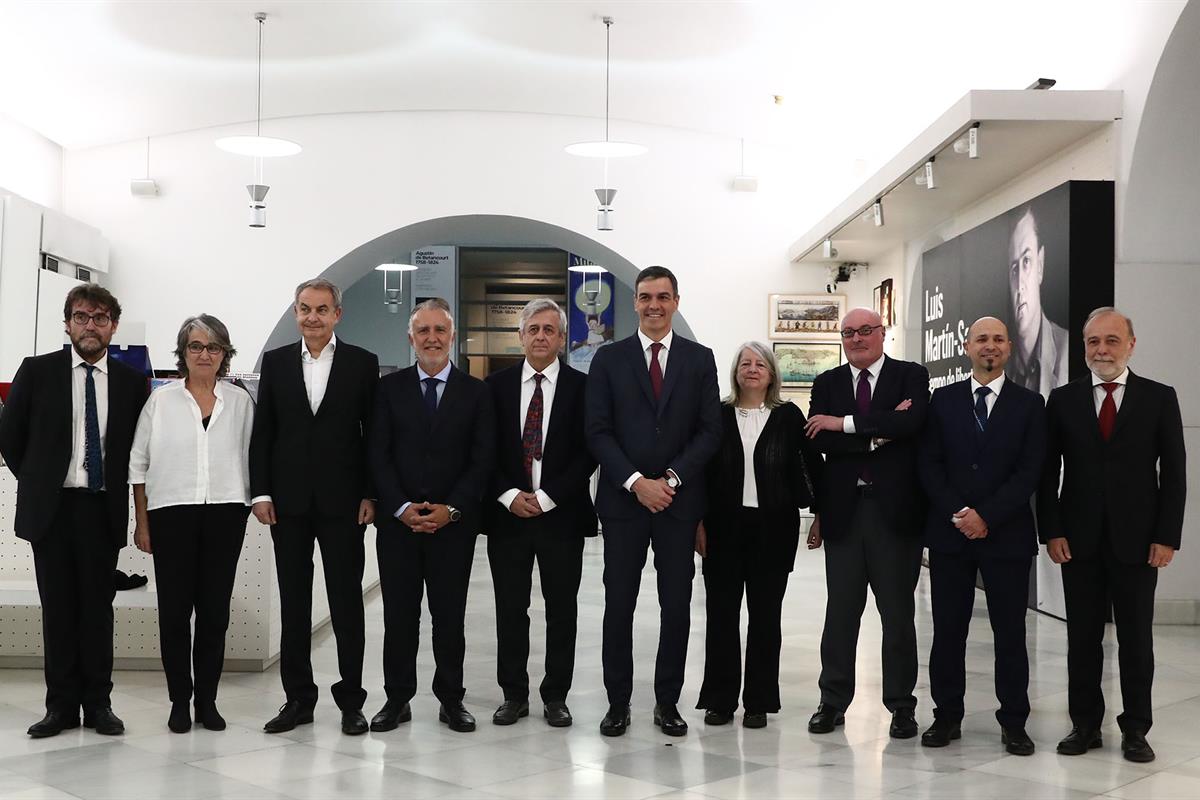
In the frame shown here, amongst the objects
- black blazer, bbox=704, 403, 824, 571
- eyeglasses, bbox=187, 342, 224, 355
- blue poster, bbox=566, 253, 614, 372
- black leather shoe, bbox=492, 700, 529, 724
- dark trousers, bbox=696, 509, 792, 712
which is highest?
blue poster, bbox=566, 253, 614, 372

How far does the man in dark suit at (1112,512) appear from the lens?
165 inches

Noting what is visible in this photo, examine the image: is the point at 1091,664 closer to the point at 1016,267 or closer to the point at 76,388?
the point at 76,388

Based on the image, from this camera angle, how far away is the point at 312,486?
4.46 m

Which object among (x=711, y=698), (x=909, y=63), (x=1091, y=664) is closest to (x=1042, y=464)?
(x=1091, y=664)

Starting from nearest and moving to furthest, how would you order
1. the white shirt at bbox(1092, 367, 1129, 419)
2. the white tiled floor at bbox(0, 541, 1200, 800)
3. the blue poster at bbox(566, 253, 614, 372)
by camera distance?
the white tiled floor at bbox(0, 541, 1200, 800), the white shirt at bbox(1092, 367, 1129, 419), the blue poster at bbox(566, 253, 614, 372)

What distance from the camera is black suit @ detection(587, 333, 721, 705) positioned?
4.45m

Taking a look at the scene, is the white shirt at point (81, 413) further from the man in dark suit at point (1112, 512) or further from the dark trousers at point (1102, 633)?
the dark trousers at point (1102, 633)

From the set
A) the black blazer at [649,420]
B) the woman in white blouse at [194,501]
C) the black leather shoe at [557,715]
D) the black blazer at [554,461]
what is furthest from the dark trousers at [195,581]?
the black blazer at [649,420]

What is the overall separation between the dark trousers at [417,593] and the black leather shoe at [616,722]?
1.89 ft

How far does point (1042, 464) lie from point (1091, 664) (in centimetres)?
73

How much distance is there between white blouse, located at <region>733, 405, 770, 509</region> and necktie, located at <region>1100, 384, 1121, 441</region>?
118 centimetres

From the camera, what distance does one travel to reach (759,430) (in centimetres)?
461

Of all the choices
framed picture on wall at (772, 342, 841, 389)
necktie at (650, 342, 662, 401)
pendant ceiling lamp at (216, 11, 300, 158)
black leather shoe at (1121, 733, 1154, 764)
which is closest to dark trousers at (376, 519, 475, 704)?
necktie at (650, 342, 662, 401)

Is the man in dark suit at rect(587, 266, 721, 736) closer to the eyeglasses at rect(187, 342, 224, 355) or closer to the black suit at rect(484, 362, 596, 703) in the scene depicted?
the black suit at rect(484, 362, 596, 703)
